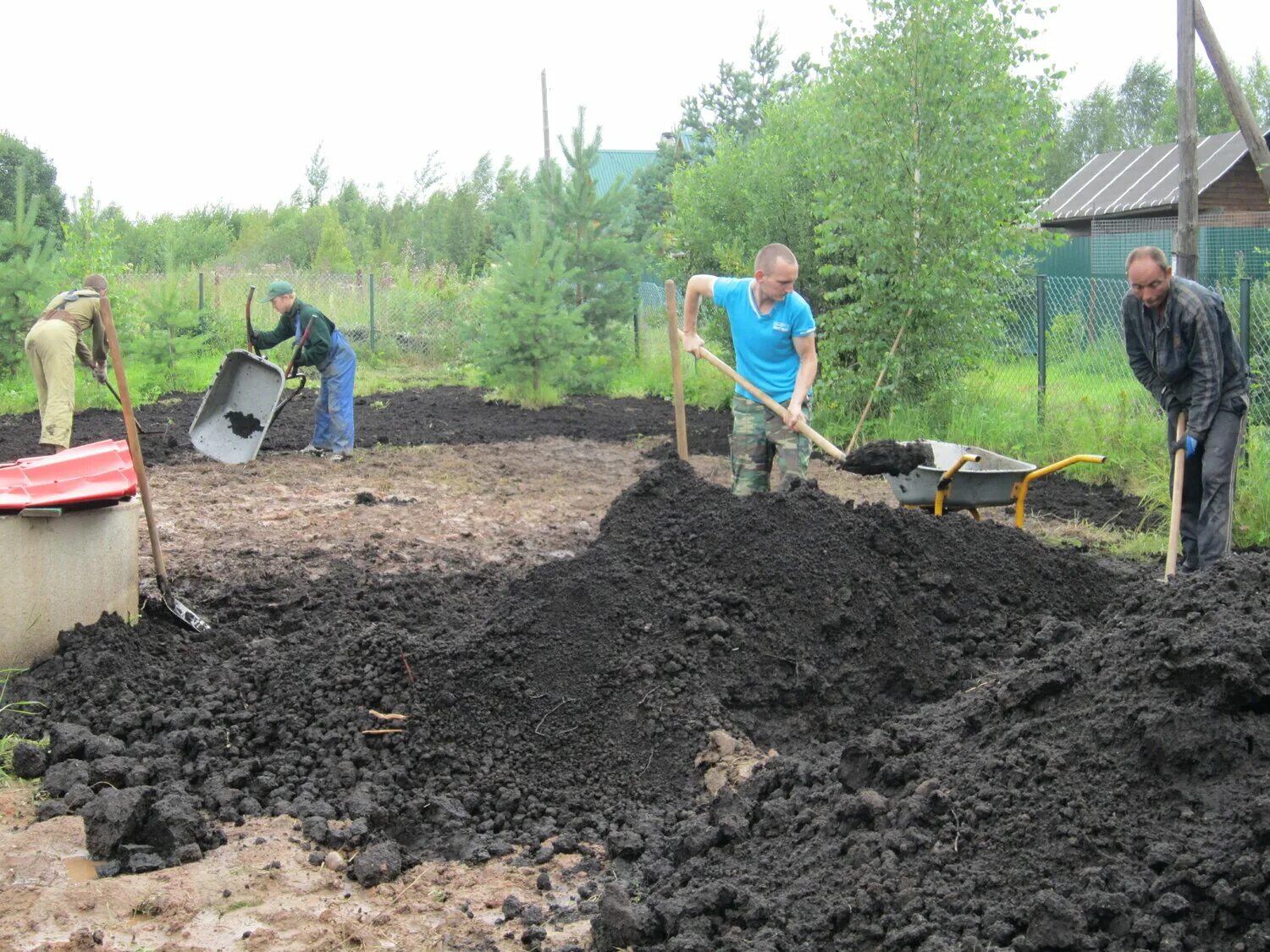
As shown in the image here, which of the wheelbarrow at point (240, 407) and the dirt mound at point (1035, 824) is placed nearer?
the dirt mound at point (1035, 824)

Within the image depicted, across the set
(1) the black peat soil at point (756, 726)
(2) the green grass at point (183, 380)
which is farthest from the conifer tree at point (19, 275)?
(1) the black peat soil at point (756, 726)

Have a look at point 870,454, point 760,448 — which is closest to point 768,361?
point 760,448

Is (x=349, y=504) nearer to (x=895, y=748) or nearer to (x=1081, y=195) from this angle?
(x=895, y=748)

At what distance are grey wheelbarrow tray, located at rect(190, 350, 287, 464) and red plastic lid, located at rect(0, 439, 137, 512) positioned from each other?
520 centimetres

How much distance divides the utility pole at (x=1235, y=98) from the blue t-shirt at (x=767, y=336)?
8.18 feet

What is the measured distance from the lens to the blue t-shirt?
639cm

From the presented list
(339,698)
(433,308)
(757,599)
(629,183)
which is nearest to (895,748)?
(757,599)

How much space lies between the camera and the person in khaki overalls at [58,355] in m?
9.70

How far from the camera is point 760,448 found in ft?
21.9

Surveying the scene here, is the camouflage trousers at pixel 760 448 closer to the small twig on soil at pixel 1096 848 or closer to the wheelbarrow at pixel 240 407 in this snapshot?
the small twig on soil at pixel 1096 848

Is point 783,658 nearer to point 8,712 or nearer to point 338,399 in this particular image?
point 8,712

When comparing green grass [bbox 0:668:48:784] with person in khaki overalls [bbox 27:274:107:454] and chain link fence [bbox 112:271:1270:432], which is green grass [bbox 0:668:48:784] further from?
chain link fence [bbox 112:271:1270:432]

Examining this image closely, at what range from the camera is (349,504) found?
872 centimetres

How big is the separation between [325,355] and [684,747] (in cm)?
746
